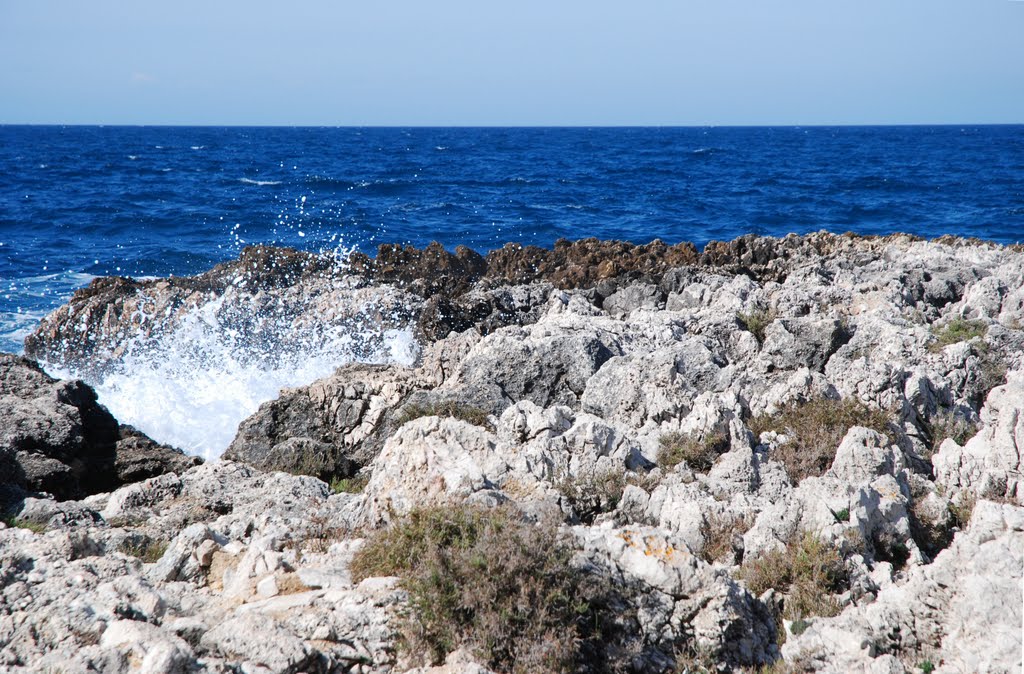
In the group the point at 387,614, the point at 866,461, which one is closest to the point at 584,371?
the point at 866,461

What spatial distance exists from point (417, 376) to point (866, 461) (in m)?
6.12

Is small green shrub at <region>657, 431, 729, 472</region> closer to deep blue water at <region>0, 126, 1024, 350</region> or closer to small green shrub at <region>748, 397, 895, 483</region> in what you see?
small green shrub at <region>748, 397, 895, 483</region>

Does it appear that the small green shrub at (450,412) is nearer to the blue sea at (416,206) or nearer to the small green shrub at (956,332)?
the blue sea at (416,206)

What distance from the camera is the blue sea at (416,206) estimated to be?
91.4 ft

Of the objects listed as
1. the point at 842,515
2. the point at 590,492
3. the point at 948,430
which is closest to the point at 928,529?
the point at 842,515

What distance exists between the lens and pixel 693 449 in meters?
7.56

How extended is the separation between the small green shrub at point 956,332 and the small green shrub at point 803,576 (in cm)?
484

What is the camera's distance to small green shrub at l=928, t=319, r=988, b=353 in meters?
9.70

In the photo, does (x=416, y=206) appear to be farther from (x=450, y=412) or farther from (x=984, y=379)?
(x=984, y=379)

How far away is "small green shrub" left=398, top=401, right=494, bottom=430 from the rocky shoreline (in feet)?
0.18

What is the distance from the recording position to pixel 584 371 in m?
10.0

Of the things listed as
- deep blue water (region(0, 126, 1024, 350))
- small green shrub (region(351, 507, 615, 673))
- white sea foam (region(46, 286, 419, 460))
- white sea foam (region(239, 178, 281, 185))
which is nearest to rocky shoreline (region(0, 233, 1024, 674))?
small green shrub (region(351, 507, 615, 673))

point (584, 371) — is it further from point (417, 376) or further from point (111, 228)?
point (111, 228)

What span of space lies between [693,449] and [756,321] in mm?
4254
